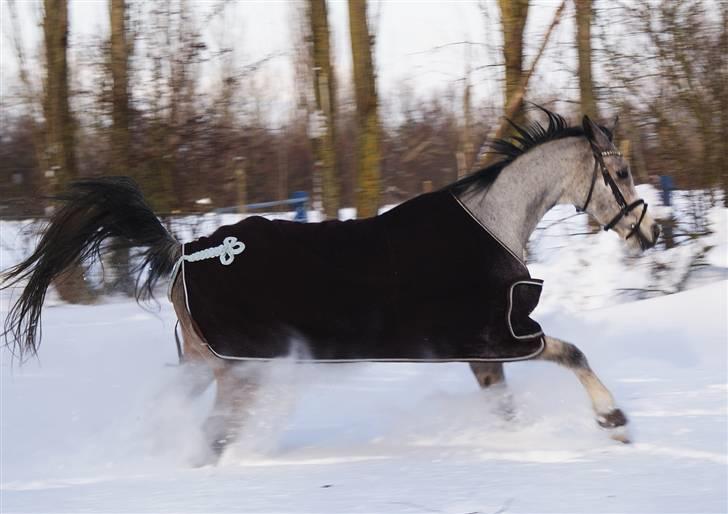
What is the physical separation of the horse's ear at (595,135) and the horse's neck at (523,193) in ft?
0.28

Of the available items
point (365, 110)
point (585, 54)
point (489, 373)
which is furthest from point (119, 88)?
point (489, 373)

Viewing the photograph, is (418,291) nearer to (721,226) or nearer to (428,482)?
(428,482)

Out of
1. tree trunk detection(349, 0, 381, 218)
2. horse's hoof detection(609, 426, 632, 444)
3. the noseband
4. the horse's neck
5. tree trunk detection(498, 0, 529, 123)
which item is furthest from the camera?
tree trunk detection(349, 0, 381, 218)

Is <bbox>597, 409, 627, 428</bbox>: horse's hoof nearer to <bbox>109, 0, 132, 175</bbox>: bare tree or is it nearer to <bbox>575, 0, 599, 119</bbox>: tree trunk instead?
<bbox>575, 0, 599, 119</bbox>: tree trunk

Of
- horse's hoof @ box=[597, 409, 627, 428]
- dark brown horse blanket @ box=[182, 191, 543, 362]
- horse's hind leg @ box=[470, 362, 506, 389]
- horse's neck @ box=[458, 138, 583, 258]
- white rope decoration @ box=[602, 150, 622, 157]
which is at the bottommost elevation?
horse's hoof @ box=[597, 409, 627, 428]

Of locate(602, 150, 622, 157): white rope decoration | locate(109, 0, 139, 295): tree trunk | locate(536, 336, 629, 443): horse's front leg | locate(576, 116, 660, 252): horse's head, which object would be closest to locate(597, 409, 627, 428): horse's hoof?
locate(536, 336, 629, 443): horse's front leg

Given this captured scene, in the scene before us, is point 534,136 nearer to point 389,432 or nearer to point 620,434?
point 620,434

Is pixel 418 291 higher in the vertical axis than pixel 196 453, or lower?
higher

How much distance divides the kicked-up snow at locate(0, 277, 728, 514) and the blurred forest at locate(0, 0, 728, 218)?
2.45 meters

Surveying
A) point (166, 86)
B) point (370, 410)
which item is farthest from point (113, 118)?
point (370, 410)

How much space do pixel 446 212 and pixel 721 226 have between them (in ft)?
15.5

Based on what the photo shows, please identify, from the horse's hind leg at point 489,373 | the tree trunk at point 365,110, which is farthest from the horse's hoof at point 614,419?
the tree trunk at point 365,110

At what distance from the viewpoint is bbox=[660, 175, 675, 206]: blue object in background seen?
911 centimetres

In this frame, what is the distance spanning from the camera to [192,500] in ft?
11.7
